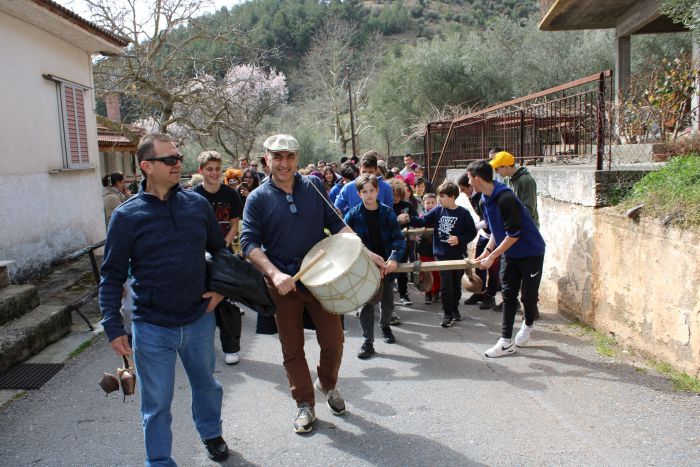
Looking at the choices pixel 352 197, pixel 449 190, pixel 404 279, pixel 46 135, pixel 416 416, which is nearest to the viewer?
pixel 416 416

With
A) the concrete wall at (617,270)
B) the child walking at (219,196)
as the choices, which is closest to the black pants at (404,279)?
the concrete wall at (617,270)

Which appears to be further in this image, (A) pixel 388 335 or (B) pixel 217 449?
(A) pixel 388 335

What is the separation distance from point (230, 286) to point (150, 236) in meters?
0.54

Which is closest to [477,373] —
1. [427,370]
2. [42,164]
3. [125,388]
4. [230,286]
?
[427,370]

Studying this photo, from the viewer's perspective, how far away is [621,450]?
335 centimetres

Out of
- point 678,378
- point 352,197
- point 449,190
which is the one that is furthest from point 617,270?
point 352,197

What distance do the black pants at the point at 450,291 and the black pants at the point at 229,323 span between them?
10.3 feet

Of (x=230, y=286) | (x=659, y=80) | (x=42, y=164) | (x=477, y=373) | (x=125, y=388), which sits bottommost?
(x=477, y=373)

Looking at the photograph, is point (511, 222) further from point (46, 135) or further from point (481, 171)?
point (46, 135)

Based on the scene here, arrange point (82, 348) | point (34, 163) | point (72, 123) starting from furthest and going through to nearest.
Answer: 1. point (72, 123)
2. point (34, 163)
3. point (82, 348)

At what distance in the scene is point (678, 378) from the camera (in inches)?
170

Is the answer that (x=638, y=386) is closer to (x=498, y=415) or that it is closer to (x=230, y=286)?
(x=498, y=415)

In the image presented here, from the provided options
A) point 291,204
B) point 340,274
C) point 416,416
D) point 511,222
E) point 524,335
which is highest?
point 291,204

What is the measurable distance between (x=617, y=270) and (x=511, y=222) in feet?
4.27
